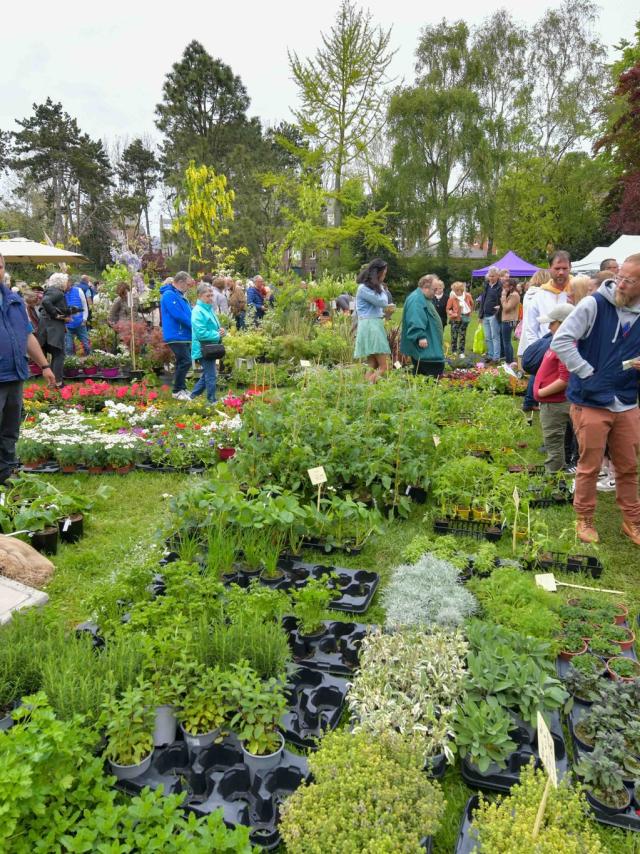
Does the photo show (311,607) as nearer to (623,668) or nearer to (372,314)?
(623,668)

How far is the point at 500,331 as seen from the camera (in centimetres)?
1116

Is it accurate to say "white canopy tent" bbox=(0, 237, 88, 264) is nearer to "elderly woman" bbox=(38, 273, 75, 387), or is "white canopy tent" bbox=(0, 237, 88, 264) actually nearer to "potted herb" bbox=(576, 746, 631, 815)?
"elderly woman" bbox=(38, 273, 75, 387)

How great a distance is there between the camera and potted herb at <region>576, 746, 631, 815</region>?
2.07 metres

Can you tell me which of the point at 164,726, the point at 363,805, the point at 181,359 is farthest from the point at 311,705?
the point at 181,359

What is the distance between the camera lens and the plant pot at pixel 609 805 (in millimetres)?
2053

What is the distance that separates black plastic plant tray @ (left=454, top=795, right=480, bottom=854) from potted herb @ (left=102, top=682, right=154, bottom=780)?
118 centimetres

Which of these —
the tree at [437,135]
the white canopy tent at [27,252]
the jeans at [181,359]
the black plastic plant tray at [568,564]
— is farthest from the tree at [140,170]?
the black plastic plant tray at [568,564]

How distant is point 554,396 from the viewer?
192 inches

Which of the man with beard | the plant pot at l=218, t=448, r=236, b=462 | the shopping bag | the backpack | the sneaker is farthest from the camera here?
the shopping bag

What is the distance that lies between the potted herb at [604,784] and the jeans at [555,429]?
3.30 meters

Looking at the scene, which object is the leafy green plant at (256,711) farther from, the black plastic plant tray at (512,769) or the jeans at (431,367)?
the jeans at (431,367)

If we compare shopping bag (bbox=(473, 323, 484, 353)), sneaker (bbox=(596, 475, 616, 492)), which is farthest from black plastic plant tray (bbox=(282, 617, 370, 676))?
shopping bag (bbox=(473, 323, 484, 353))

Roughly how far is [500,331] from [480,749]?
32.5 ft

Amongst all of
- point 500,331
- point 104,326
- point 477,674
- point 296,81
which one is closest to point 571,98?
point 296,81
